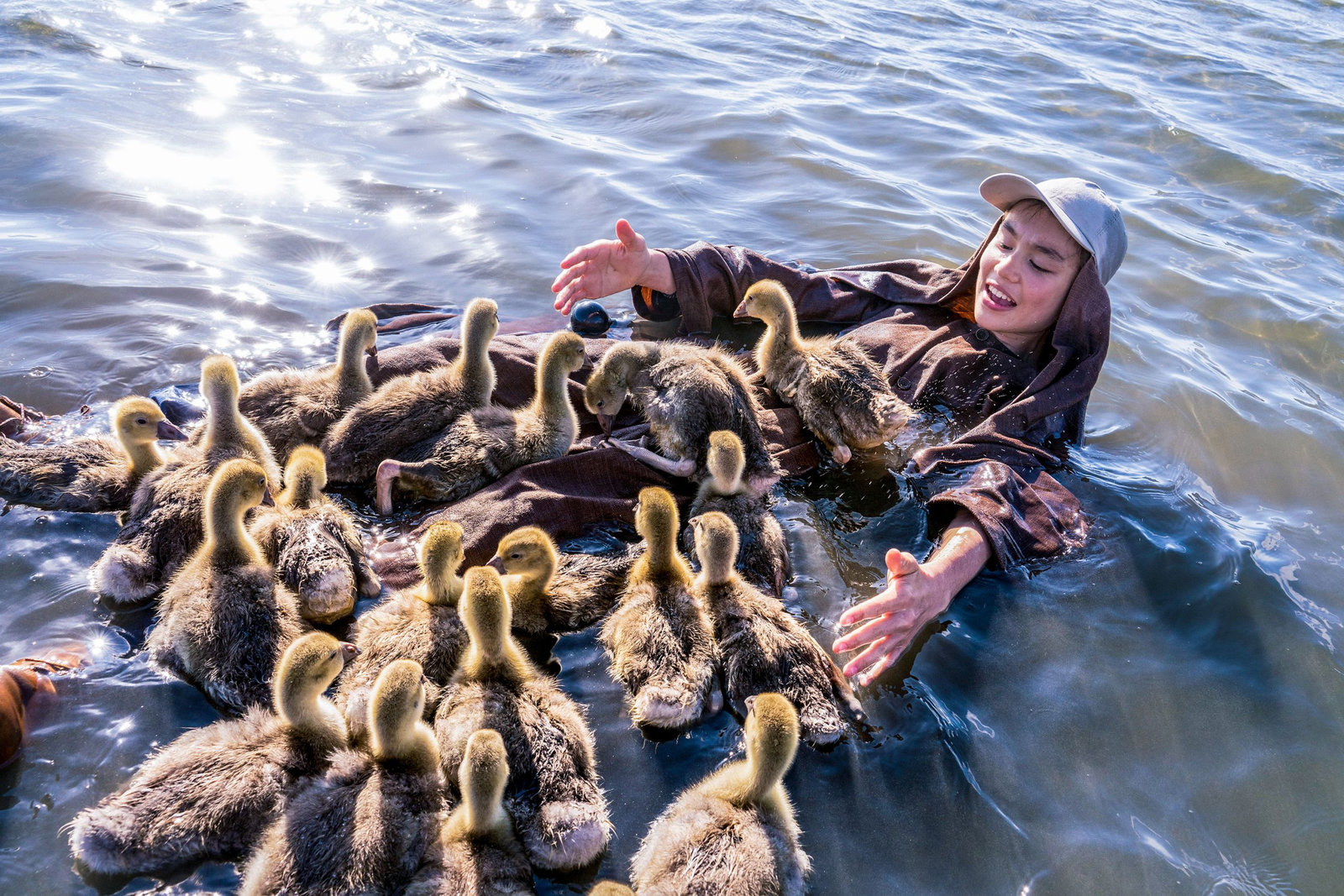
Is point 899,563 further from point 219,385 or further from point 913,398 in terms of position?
point 219,385

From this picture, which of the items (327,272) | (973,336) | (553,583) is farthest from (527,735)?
(327,272)

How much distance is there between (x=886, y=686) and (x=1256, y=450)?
3.81 m

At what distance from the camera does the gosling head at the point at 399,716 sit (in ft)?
9.84

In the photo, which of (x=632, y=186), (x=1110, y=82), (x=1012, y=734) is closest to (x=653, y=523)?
(x=1012, y=734)

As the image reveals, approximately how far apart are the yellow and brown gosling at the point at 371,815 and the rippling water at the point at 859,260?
15.4 inches

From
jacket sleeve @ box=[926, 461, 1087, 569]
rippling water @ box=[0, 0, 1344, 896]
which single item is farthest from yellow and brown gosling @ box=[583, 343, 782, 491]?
jacket sleeve @ box=[926, 461, 1087, 569]

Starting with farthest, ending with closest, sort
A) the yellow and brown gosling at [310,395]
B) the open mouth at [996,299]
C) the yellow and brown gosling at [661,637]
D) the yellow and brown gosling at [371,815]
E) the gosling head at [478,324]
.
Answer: the open mouth at [996,299] < the gosling head at [478,324] < the yellow and brown gosling at [310,395] < the yellow and brown gosling at [661,637] < the yellow and brown gosling at [371,815]

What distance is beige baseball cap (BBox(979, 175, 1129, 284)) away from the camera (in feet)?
17.5

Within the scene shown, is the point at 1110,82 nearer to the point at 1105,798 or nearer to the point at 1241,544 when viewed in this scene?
the point at 1241,544

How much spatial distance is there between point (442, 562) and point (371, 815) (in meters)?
1.05

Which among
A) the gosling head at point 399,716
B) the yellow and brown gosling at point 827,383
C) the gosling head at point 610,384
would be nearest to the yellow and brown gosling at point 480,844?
the gosling head at point 399,716

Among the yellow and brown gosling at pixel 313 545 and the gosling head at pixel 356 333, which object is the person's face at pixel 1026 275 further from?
the yellow and brown gosling at pixel 313 545

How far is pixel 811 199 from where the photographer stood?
931cm

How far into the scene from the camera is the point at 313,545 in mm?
3869
